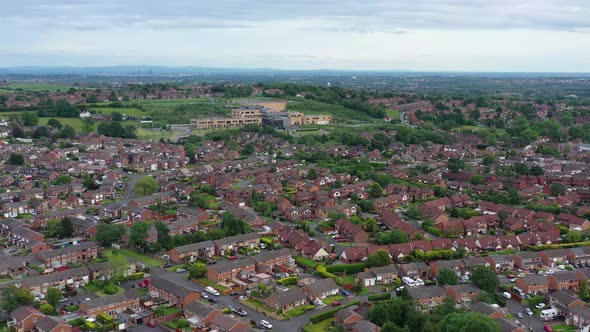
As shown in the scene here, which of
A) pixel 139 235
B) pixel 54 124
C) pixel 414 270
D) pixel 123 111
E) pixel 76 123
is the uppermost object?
pixel 123 111

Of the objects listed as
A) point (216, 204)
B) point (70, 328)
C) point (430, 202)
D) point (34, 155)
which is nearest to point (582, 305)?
point (430, 202)

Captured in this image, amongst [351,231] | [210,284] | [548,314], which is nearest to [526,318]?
[548,314]

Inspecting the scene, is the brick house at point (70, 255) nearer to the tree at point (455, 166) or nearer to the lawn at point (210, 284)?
the lawn at point (210, 284)

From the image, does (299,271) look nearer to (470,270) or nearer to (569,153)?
(470,270)

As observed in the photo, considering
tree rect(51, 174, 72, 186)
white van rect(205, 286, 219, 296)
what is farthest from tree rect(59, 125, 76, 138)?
white van rect(205, 286, 219, 296)

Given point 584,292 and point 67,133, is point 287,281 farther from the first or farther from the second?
point 67,133

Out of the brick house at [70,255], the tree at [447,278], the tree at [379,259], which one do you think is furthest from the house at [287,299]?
the brick house at [70,255]
